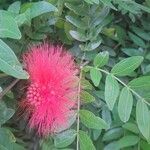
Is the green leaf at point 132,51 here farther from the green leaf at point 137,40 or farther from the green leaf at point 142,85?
the green leaf at point 142,85

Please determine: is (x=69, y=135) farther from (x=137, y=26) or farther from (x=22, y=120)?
(x=137, y=26)

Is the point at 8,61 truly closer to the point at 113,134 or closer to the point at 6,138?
the point at 6,138

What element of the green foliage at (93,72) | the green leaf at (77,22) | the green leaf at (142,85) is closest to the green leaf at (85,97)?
the green foliage at (93,72)

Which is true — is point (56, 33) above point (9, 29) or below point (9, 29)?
below

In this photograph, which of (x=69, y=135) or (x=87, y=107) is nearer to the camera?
(x=69, y=135)

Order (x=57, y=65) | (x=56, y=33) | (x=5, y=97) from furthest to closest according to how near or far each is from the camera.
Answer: (x=56, y=33) → (x=5, y=97) → (x=57, y=65)

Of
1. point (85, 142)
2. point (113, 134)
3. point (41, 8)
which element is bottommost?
point (113, 134)

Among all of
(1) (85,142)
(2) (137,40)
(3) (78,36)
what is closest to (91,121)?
(1) (85,142)

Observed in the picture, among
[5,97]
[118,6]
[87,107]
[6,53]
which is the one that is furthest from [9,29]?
[118,6]
